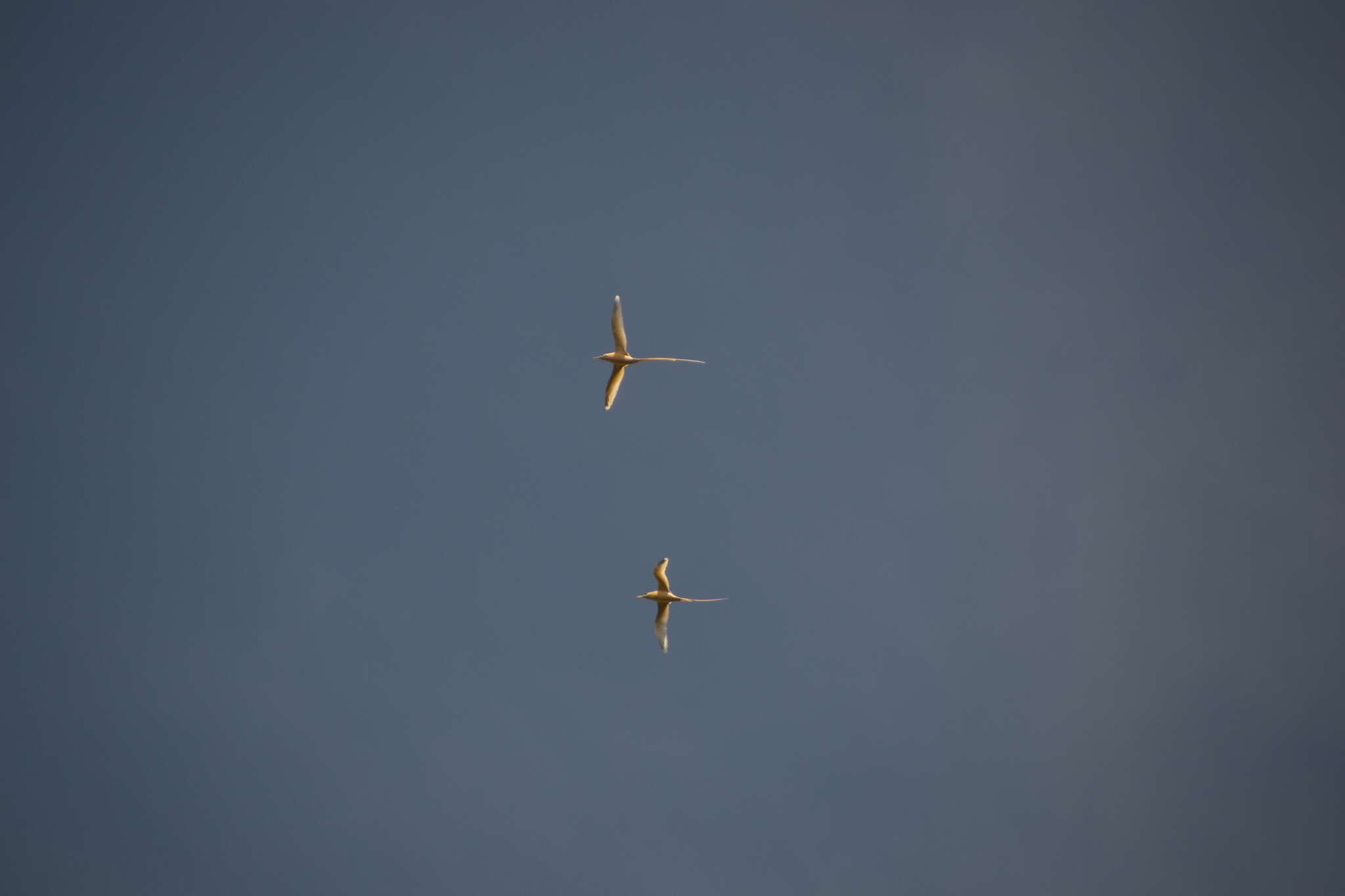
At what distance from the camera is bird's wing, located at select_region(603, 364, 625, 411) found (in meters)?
21.7

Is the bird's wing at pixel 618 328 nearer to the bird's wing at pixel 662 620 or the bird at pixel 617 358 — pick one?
the bird at pixel 617 358

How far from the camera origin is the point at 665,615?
23.9 meters

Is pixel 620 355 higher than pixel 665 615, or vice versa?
pixel 620 355

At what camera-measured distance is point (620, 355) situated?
71.3ft

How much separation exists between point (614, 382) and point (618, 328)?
4.23 feet

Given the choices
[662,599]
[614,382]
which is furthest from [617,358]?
[662,599]

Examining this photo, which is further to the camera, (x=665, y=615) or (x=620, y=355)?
(x=665, y=615)

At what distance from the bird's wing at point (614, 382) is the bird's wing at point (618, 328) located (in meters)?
0.54

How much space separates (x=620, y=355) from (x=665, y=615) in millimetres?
6690

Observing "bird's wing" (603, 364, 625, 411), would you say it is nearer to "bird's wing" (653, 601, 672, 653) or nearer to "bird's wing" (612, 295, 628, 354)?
"bird's wing" (612, 295, 628, 354)

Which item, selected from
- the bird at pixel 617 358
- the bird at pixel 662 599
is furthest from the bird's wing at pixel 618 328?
the bird at pixel 662 599

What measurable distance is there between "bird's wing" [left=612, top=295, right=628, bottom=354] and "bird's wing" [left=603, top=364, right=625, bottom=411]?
54 centimetres

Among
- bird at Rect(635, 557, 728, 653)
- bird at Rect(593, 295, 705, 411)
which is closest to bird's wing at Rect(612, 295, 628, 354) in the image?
bird at Rect(593, 295, 705, 411)

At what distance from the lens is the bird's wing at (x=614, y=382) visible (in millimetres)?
21719
